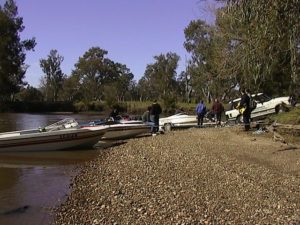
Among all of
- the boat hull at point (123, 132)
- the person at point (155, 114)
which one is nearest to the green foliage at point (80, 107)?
the person at point (155, 114)

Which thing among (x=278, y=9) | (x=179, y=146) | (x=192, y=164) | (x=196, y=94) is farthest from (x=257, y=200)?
(x=196, y=94)

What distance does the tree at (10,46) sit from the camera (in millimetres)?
71438

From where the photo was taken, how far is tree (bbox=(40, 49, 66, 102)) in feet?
412

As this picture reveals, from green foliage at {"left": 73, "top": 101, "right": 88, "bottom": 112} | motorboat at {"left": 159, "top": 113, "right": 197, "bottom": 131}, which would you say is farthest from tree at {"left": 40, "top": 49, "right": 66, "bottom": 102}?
motorboat at {"left": 159, "top": 113, "right": 197, "bottom": 131}

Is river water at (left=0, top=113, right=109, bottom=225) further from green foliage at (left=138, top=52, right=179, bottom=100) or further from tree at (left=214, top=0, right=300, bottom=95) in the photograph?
green foliage at (left=138, top=52, right=179, bottom=100)

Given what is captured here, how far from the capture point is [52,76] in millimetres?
125562

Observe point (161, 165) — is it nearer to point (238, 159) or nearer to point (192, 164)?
point (192, 164)

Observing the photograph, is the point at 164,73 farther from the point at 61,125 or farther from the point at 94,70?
the point at 61,125

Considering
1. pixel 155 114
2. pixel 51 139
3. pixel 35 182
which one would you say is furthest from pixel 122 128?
pixel 35 182

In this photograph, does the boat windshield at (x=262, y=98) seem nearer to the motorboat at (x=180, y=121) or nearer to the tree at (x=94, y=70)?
the motorboat at (x=180, y=121)

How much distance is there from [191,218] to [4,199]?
594cm

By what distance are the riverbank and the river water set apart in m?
0.50

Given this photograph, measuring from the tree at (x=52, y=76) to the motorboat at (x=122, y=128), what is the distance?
330 ft

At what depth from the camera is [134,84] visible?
128m
